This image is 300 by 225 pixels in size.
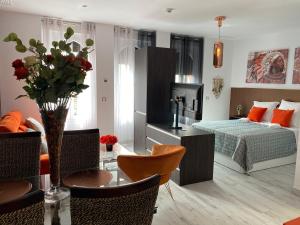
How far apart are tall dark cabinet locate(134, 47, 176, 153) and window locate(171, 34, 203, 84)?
1.34 metres

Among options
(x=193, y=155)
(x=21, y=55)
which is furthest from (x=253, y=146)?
(x=21, y=55)

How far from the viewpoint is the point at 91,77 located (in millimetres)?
4840

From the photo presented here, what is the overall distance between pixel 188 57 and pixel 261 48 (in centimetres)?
171

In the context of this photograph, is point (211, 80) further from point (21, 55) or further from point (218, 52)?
point (21, 55)

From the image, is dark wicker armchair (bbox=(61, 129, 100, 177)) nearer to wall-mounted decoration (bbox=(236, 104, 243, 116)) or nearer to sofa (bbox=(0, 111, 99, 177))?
sofa (bbox=(0, 111, 99, 177))

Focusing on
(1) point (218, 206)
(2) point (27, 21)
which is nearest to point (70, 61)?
(1) point (218, 206)

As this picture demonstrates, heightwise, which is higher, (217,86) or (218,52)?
(218,52)

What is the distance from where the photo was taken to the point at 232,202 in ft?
9.33

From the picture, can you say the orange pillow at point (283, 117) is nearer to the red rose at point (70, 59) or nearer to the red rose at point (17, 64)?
the red rose at point (70, 59)

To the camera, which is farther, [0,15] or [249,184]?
[0,15]

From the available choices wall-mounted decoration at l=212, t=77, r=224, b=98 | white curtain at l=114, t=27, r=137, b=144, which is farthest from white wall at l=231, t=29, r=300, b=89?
white curtain at l=114, t=27, r=137, b=144

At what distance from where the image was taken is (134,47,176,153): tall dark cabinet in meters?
4.13

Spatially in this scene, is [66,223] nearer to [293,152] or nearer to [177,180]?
[177,180]

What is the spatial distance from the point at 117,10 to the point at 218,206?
317 centimetres
